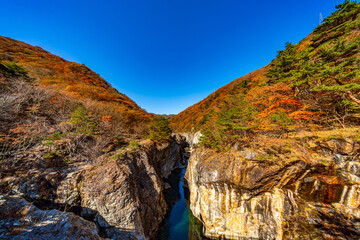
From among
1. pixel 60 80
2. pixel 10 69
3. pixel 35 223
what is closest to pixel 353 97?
pixel 35 223

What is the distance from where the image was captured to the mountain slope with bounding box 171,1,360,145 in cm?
841

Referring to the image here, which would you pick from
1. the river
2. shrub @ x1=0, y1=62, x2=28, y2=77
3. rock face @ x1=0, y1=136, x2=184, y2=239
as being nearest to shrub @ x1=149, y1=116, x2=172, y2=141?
the river

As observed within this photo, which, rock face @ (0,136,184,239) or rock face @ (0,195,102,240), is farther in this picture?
rock face @ (0,136,184,239)

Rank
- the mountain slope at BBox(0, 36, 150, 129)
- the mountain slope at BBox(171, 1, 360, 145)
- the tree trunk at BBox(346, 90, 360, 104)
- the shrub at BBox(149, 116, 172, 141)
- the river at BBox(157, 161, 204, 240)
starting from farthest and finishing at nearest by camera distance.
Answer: the mountain slope at BBox(0, 36, 150, 129)
the shrub at BBox(149, 116, 172, 141)
the river at BBox(157, 161, 204, 240)
the mountain slope at BBox(171, 1, 360, 145)
the tree trunk at BBox(346, 90, 360, 104)

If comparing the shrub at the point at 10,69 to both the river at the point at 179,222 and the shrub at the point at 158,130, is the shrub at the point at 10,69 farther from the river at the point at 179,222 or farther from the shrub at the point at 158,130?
the river at the point at 179,222

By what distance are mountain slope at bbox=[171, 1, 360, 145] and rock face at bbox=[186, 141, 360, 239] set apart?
3.21 m

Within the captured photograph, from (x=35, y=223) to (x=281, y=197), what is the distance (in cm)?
1643

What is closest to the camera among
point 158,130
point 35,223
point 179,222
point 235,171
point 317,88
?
point 35,223

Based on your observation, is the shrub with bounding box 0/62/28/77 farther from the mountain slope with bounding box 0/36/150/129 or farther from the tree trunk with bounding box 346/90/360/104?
the tree trunk with bounding box 346/90/360/104

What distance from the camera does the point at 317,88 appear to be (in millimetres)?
8586

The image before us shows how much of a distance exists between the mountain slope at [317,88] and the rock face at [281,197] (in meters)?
3.21

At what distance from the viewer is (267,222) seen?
9148mm

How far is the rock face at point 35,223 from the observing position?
5.01 m

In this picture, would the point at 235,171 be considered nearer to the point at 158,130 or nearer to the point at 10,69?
the point at 158,130
